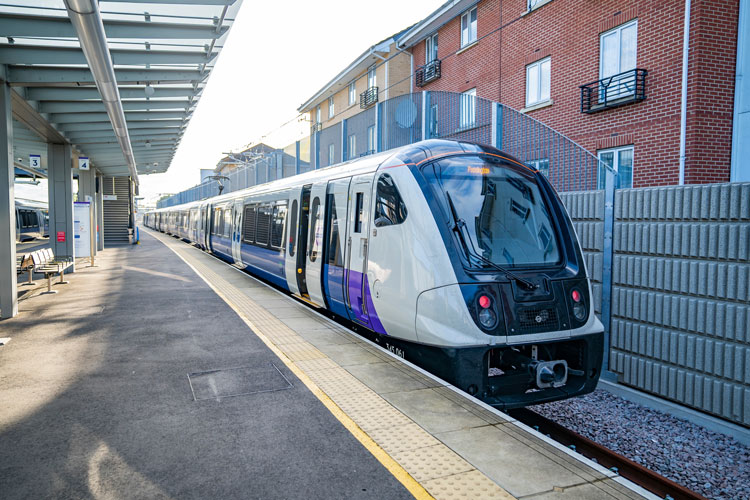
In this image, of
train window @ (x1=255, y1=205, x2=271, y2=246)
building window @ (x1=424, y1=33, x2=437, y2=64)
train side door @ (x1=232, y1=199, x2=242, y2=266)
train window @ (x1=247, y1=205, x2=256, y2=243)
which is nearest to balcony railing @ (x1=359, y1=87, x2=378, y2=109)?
building window @ (x1=424, y1=33, x2=437, y2=64)

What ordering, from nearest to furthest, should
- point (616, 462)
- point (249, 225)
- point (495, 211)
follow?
point (616, 462)
point (495, 211)
point (249, 225)

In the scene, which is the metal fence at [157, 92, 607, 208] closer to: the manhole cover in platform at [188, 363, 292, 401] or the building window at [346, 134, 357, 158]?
the building window at [346, 134, 357, 158]

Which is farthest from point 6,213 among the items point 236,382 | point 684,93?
point 684,93

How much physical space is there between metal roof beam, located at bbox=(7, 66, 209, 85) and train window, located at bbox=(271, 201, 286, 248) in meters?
2.87

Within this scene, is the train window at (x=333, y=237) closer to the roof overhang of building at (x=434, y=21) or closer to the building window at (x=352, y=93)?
the roof overhang of building at (x=434, y=21)

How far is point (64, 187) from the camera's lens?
13.9 metres

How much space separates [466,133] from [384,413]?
5.08 metres

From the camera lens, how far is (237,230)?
1493 cm

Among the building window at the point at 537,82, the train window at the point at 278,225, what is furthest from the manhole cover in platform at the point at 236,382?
the building window at the point at 537,82

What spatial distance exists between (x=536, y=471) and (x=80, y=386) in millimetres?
4108

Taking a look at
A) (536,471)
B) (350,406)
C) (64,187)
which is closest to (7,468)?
(350,406)

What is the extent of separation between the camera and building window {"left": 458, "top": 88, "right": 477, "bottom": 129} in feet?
25.6

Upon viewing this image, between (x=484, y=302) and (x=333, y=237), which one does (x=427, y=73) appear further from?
(x=484, y=302)

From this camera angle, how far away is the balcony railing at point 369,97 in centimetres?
2352
